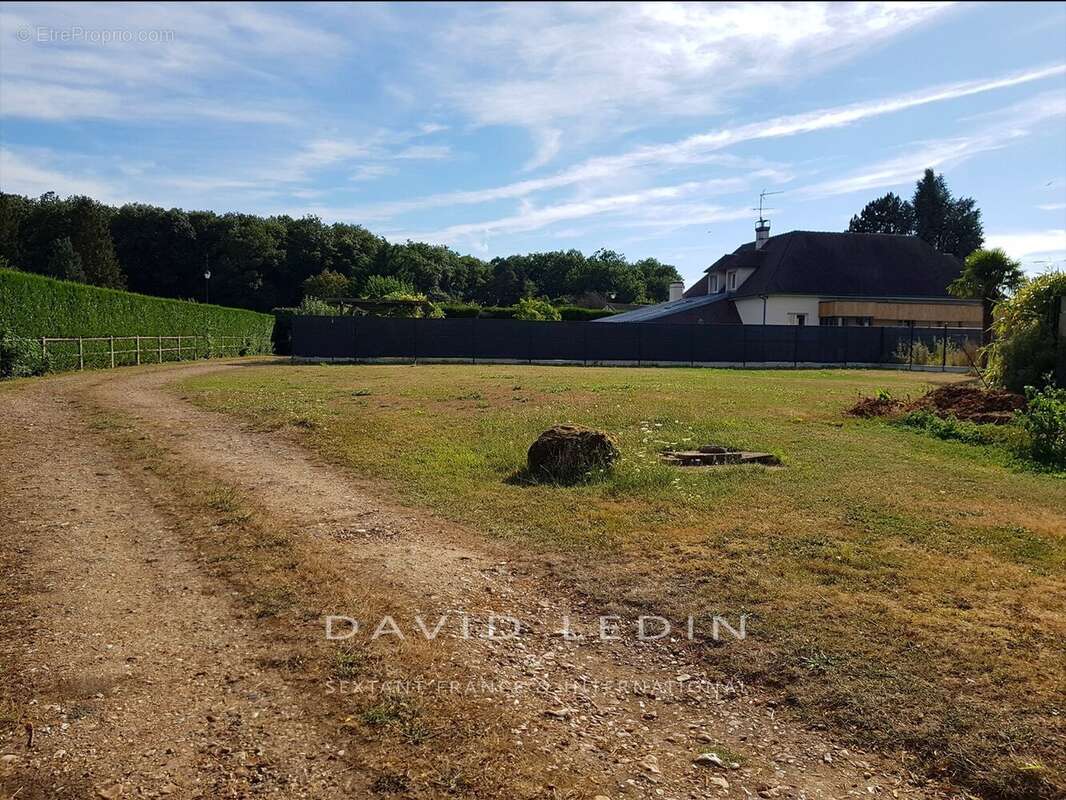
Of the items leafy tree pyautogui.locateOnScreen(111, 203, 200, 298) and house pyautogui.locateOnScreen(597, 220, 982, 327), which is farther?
leafy tree pyautogui.locateOnScreen(111, 203, 200, 298)

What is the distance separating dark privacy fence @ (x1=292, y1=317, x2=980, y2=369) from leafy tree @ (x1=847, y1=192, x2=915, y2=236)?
156 feet

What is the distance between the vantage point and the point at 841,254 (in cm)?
4503

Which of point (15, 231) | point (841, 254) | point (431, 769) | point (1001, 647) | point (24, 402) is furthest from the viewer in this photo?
point (15, 231)

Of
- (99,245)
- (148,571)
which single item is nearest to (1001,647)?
(148,571)

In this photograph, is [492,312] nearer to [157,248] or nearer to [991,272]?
[991,272]

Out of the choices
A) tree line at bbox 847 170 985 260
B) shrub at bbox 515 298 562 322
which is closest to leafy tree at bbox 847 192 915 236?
tree line at bbox 847 170 985 260

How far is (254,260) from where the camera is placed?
7450 centimetres

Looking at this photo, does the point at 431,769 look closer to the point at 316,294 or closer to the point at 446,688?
the point at 446,688

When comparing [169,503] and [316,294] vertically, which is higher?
[316,294]

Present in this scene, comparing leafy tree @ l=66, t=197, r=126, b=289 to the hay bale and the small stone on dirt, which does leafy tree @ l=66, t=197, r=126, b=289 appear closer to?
the hay bale

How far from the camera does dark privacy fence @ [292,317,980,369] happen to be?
3058 cm

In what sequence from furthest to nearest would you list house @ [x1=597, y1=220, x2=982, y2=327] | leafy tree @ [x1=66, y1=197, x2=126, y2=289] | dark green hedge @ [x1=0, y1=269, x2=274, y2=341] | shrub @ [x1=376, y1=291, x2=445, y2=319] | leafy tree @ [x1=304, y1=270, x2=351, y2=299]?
leafy tree @ [x1=304, y1=270, x2=351, y2=299], leafy tree @ [x1=66, y1=197, x2=126, y2=289], house @ [x1=597, y1=220, x2=982, y2=327], shrub @ [x1=376, y1=291, x2=445, y2=319], dark green hedge @ [x1=0, y1=269, x2=274, y2=341]

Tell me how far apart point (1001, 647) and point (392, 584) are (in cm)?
356

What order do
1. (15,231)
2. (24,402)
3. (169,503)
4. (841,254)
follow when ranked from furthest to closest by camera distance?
(15,231), (841,254), (24,402), (169,503)
